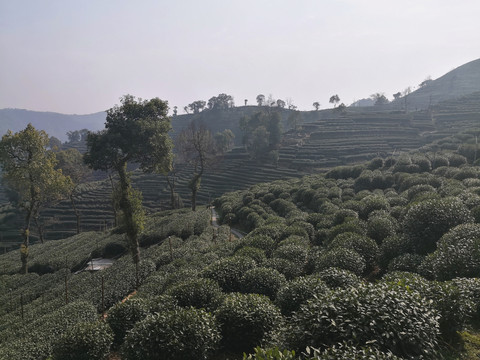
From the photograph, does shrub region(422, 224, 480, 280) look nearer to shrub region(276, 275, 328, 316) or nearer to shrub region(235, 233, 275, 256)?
shrub region(276, 275, 328, 316)

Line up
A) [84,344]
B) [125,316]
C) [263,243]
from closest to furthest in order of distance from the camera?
[84,344] < [125,316] < [263,243]

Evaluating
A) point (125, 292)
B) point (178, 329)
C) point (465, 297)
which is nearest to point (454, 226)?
point (465, 297)

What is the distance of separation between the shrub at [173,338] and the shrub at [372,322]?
7.71 feet

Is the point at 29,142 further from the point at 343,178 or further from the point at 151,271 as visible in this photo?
the point at 343,178

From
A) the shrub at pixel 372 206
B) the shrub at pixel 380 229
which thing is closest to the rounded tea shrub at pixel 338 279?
the shrub at pixel 380 229

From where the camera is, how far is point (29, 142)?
26.6m

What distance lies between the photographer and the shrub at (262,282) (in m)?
10.4

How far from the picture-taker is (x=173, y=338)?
279 inches

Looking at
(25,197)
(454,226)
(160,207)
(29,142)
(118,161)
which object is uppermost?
(29,142)

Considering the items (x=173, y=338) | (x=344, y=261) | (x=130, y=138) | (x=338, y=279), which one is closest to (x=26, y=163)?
(x=130, y=138)

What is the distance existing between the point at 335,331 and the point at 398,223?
1154cm

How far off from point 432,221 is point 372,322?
879cm

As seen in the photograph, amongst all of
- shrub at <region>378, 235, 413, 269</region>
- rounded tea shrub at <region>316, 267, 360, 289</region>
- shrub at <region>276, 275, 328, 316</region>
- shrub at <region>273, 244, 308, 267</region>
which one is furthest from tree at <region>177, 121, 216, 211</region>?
shrub at <region>276, 275, 328, 316</region>

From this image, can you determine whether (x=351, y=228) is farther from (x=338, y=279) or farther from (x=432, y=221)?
(x=338, y=279)
